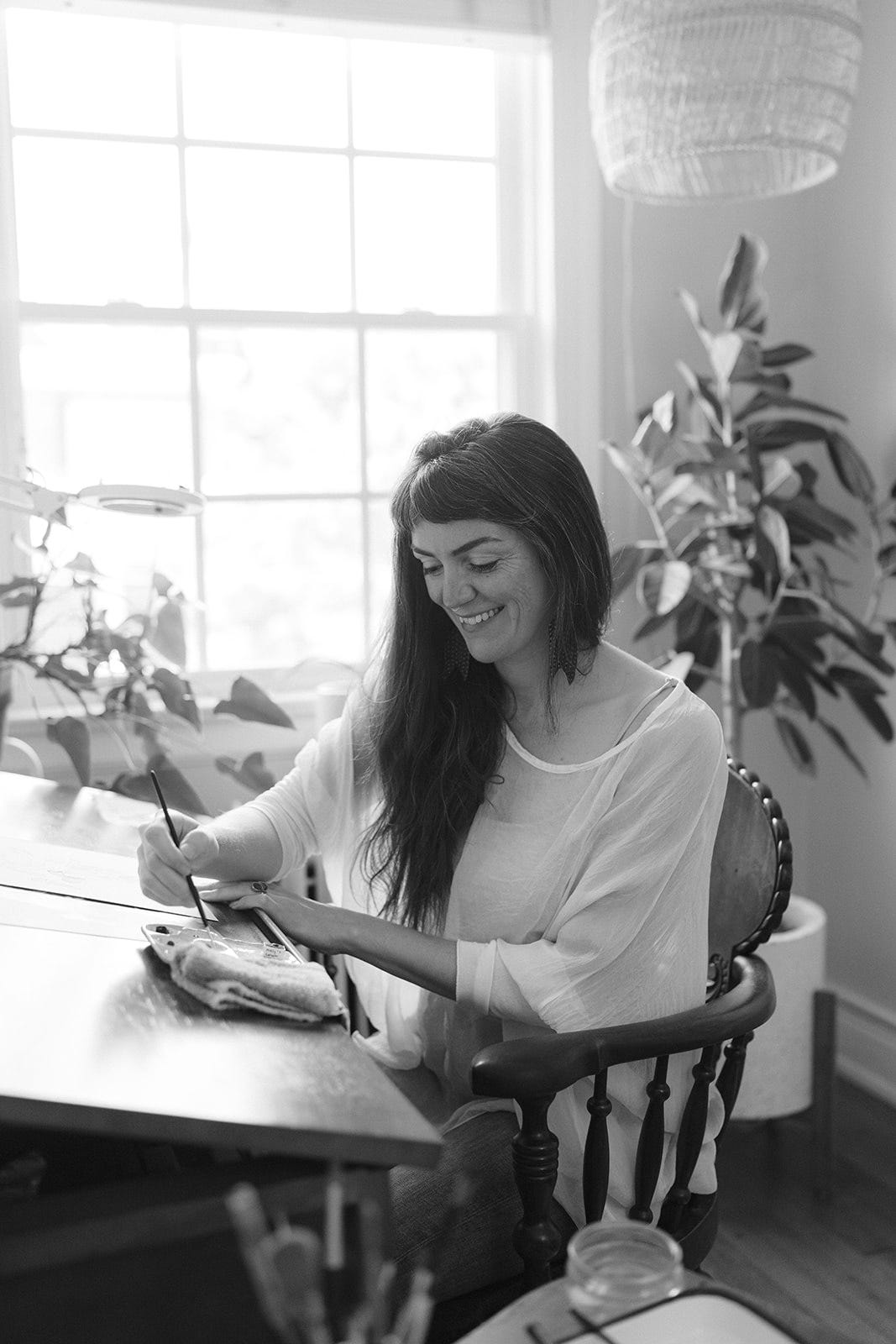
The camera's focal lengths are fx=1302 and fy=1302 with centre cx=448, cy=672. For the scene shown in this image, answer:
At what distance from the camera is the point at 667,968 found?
1.48 metres

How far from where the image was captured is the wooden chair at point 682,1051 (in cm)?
125

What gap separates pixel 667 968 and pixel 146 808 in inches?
34.4

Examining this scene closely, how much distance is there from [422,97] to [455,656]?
71.4 inches

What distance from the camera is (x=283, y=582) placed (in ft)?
10.1

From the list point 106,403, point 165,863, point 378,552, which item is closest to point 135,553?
point 106,403

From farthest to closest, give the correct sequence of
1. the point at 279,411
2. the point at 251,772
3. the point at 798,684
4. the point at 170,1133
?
the point at 279,411, the point at 798,684, the point at 251,772, the point at 170,1133

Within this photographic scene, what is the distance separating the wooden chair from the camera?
1.25m

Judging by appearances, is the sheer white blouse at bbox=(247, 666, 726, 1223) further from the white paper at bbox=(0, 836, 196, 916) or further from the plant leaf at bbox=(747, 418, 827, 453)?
the plant leaf at bbox=(747, 418, 827, 453)

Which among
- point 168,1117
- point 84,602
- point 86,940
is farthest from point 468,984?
point 84,602

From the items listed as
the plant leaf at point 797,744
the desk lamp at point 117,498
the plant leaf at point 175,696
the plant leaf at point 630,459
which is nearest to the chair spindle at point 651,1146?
the desk lamp at point 117,498

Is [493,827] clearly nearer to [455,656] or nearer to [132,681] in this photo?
[455,656]

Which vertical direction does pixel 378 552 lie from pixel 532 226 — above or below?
below

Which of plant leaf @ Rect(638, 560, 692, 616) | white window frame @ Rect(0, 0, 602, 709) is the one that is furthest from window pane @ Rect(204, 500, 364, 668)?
plant leaf @ Rect(638, 560, 692, 616)

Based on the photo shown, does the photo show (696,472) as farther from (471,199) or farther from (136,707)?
(136,707)
